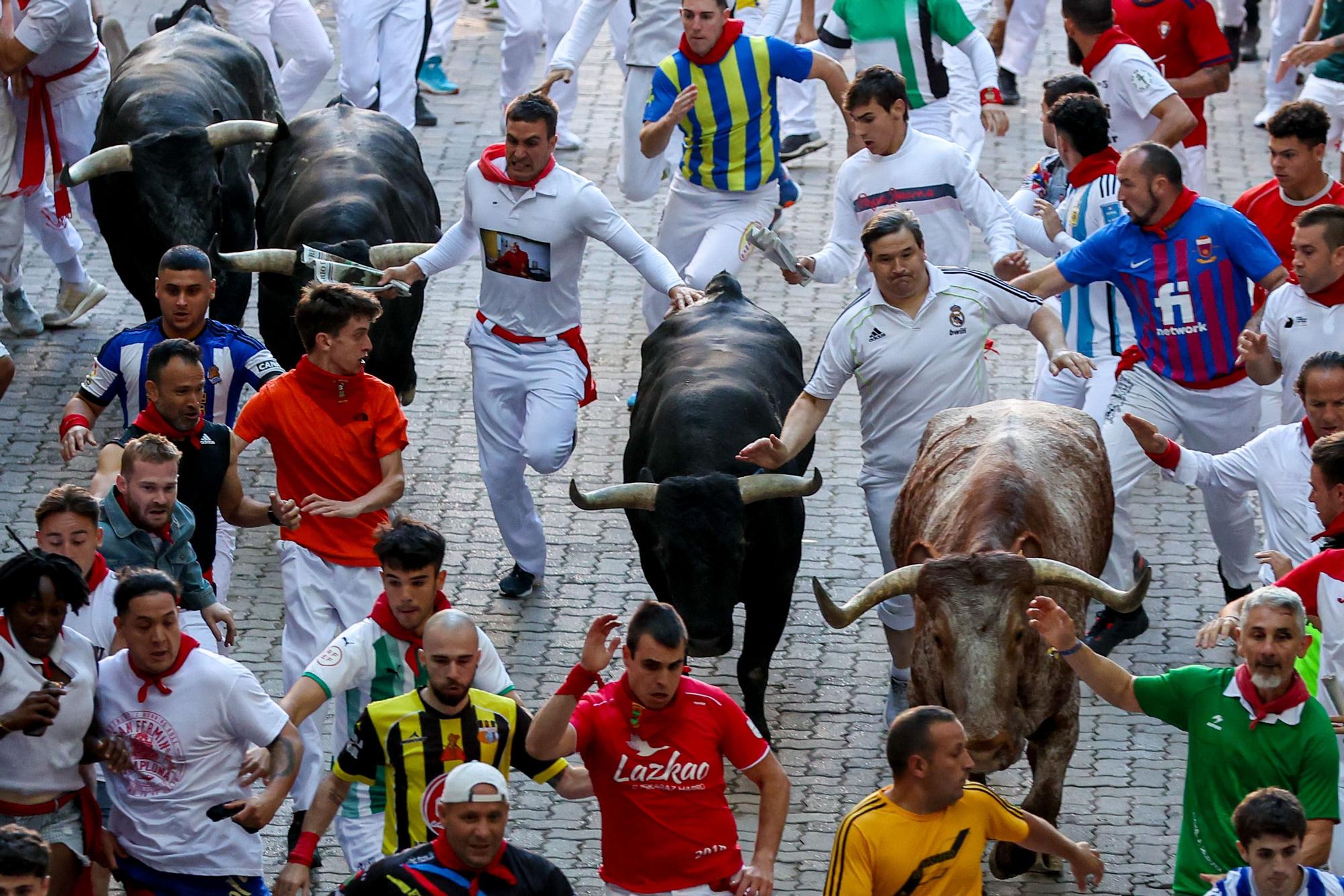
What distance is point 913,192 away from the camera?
9.71 m

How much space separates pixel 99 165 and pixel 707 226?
3.44 meters

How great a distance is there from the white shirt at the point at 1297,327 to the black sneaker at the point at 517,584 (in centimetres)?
372

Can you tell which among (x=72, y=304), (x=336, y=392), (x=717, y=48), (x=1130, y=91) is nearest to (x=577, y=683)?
(x=336, y=392)

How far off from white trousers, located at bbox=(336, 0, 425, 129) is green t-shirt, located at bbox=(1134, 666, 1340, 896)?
10.0 m

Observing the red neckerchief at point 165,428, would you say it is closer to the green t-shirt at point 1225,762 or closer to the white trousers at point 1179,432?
the green t-shirt at point 1225,762

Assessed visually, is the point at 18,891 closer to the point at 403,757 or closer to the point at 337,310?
the point at 403,757

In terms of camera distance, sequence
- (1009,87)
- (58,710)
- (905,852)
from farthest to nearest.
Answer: (1009,87) → (58,710) → (905,852)

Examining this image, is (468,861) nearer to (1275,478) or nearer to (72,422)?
(72,422)

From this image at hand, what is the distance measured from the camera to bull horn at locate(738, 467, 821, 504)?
8117mm

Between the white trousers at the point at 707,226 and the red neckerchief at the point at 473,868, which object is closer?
the red neckerchief at the point at 473,868

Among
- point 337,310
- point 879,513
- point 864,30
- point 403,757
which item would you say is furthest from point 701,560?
point 864,30

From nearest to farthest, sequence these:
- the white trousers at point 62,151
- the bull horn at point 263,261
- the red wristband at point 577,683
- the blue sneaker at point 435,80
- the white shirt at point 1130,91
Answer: the red wristband at point 577,683, the bull horn at point 263,261, the white shirt at point 1130,91, the white trousers at point 62,151, the blue sneaker at point 435,80

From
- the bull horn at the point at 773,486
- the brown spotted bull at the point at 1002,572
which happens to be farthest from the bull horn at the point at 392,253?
the brown spotted bull at the point at 1002,572

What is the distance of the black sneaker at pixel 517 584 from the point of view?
9711mm
